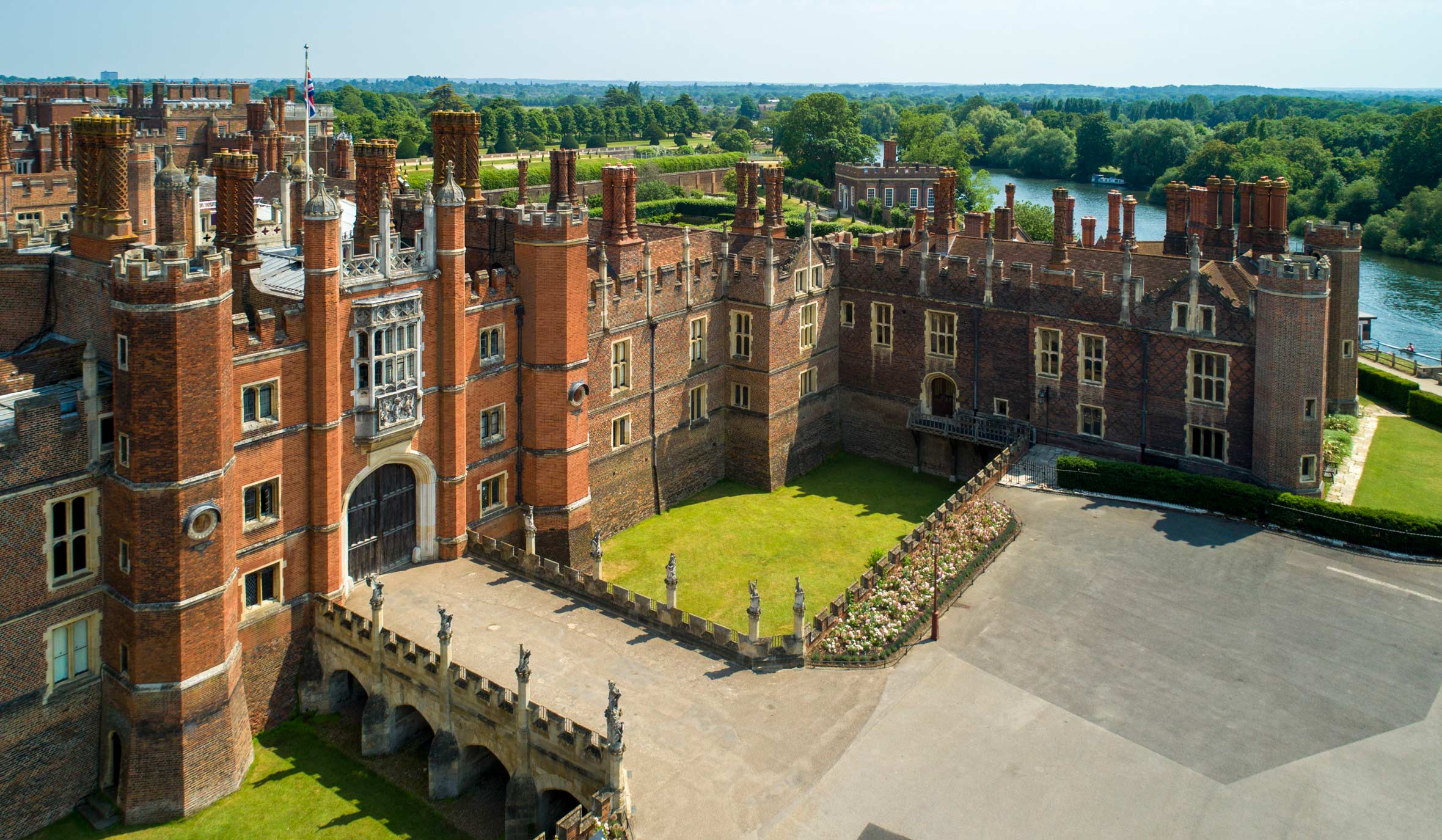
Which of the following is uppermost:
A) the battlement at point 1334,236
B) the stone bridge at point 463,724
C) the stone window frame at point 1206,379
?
the battlement at point 1334,236

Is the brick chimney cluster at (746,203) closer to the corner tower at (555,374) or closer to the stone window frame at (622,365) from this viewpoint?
the stone window frame at (622,365)

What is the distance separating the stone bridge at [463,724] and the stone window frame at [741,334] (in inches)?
845

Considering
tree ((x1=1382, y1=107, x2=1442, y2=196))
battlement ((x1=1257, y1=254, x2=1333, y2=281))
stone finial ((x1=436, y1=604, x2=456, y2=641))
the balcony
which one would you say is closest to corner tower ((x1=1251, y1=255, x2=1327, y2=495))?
battlement ((x1=1257, y1=254, x2=1333, y2=281))

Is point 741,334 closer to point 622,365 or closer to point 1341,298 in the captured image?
point 622,365

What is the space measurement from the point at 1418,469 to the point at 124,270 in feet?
161

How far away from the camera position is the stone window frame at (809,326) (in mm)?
53938

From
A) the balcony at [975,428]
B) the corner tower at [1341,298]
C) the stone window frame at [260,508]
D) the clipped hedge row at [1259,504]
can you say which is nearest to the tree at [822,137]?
the corner tower at [1341,298]

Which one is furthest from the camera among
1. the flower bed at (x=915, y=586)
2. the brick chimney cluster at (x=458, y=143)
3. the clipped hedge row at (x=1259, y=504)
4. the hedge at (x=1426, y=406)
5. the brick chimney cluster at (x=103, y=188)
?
the hedge at (x=1426, y=406)

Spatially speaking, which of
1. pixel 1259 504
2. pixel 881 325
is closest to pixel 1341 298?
pixel 1259 504

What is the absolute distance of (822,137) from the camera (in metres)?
156

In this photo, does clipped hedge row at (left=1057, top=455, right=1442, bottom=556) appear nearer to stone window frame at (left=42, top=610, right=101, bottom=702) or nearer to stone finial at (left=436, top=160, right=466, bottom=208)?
stone finial at (left=436, top=160, right=466, bottom=208)

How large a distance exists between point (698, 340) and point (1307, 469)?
2457 centimetres

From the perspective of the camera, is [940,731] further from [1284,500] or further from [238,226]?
[238,226]

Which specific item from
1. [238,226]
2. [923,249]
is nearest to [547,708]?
[238,226]
